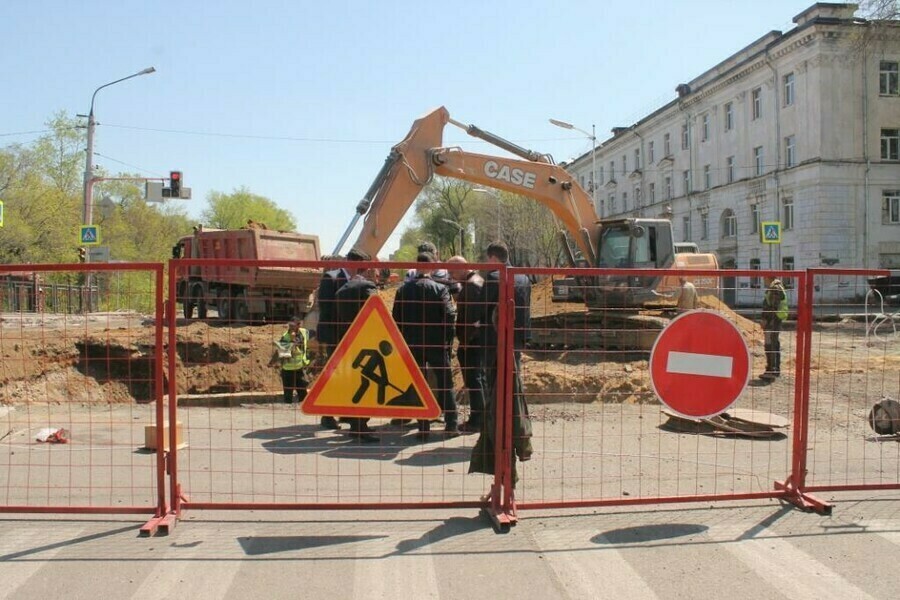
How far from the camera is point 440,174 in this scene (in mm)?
14078

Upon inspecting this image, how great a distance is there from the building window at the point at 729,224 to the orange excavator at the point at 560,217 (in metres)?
33.3

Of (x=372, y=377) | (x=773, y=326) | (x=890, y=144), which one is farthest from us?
(x=890, y=144)

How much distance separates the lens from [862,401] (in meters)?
10.1

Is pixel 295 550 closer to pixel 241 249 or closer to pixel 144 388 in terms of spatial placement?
pixel 144 388

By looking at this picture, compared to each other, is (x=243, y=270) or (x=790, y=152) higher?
(x=790, y=152)

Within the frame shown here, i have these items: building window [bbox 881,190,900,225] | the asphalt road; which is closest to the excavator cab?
the asphalt road

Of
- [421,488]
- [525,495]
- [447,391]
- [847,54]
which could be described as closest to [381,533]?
[421,488]

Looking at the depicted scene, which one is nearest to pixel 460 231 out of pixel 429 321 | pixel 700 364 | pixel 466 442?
pixel 429 321

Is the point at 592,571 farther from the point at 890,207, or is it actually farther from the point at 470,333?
the point at 890,207

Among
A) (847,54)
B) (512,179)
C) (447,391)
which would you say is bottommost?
(447,391)

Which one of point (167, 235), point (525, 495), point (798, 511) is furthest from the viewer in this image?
point (167, 235)

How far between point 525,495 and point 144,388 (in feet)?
34.7

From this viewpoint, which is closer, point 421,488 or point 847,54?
point 421,488

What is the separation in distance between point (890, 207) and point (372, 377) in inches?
1574
